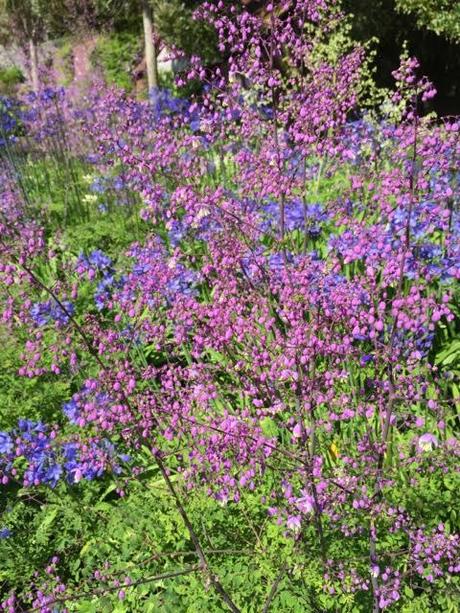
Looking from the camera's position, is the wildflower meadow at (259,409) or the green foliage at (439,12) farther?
the green foliage at (439,12)

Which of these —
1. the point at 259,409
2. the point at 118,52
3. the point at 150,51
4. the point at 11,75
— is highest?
the point at 118,52

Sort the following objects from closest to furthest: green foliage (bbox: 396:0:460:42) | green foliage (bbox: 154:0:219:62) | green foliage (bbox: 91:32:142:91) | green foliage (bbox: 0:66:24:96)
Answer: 1. green foliage (bbox: 396:0:460:42)
2. green foliage (bbox: 154:0:219:62)
3. green foliage (bbox: 91:32:142:91)
4. green foliage (bbox: 0:66:24:96)

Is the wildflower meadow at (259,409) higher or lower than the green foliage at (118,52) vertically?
lower

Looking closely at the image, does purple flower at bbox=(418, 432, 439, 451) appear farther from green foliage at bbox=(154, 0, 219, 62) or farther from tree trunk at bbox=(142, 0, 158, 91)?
green foliage at bbox=(154, 0, 219, 62)

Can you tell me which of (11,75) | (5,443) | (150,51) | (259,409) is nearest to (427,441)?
(259,409)

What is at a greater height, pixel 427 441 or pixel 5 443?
pixel 427 441

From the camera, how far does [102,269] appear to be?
4074mm

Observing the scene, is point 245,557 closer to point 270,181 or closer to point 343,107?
point 270,181

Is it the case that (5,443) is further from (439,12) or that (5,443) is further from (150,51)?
(439,12)

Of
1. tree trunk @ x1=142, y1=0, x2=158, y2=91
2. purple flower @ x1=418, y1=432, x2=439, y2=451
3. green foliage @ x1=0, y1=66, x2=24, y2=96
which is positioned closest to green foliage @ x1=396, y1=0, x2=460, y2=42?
tree trunk @ x1=142, y1=0, x2=158, y2=91

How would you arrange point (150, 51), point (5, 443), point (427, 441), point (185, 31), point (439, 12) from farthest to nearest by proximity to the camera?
point (185, 31) < point (439, 12) < point (150, 51) < point (5, 443) < point (427, 441)

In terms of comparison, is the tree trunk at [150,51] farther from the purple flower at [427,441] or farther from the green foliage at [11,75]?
the green foliage at [11,75]

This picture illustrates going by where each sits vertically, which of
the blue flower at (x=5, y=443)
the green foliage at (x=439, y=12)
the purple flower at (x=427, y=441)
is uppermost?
the green foliage at (x=439, y=12)

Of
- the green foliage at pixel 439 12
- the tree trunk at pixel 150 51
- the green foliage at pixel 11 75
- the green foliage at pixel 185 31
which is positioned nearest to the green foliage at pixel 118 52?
the green foliage at pixel 185 31
